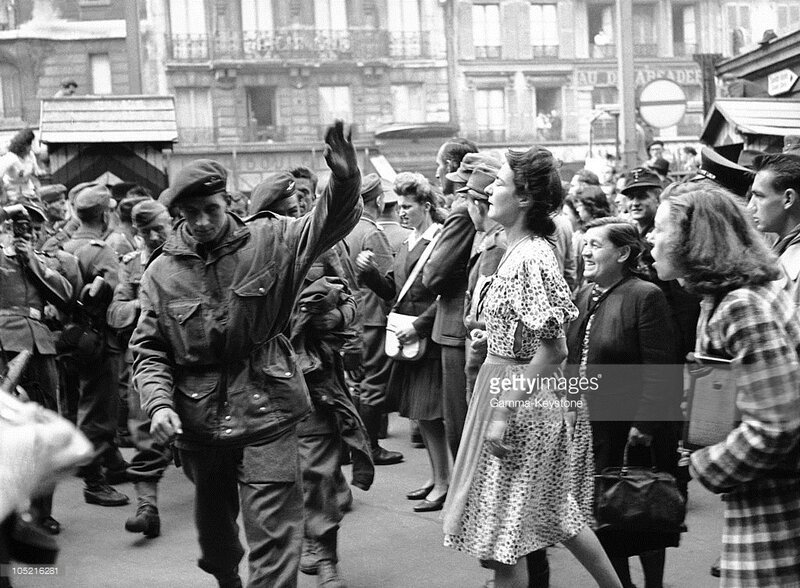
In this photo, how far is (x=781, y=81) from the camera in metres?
13.3

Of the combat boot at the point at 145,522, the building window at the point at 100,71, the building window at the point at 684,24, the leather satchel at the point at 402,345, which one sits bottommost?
the combat boot at the point at 145,522

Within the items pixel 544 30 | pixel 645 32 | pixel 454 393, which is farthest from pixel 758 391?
pixel 645 32

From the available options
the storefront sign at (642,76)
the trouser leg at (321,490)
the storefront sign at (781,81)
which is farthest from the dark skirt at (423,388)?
the storefront sign at (642,76)

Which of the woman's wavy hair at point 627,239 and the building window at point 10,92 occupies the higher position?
the building window at point 10,92

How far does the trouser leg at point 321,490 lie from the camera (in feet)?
17.6

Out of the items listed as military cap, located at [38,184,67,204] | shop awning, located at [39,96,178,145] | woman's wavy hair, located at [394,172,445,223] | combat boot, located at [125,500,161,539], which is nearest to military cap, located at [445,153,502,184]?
woman's wavy hair, located at [394,172,445,223]

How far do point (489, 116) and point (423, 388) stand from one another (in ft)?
113

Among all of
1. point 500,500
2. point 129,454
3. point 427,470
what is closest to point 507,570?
point 500,500

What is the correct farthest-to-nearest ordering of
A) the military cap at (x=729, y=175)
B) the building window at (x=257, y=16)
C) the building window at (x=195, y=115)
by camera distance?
the building window at (x=257, y=16) < the building window at (x=195, y=115) < the military cap at (x=729, y=175)

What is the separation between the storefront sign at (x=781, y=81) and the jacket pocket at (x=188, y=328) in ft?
34.5

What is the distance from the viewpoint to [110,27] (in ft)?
126

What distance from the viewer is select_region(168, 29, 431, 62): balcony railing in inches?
1502

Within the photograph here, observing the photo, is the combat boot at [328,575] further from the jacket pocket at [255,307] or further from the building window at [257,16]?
the building window at [257,16]

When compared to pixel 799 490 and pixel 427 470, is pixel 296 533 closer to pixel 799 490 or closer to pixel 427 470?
pixel 799 490
